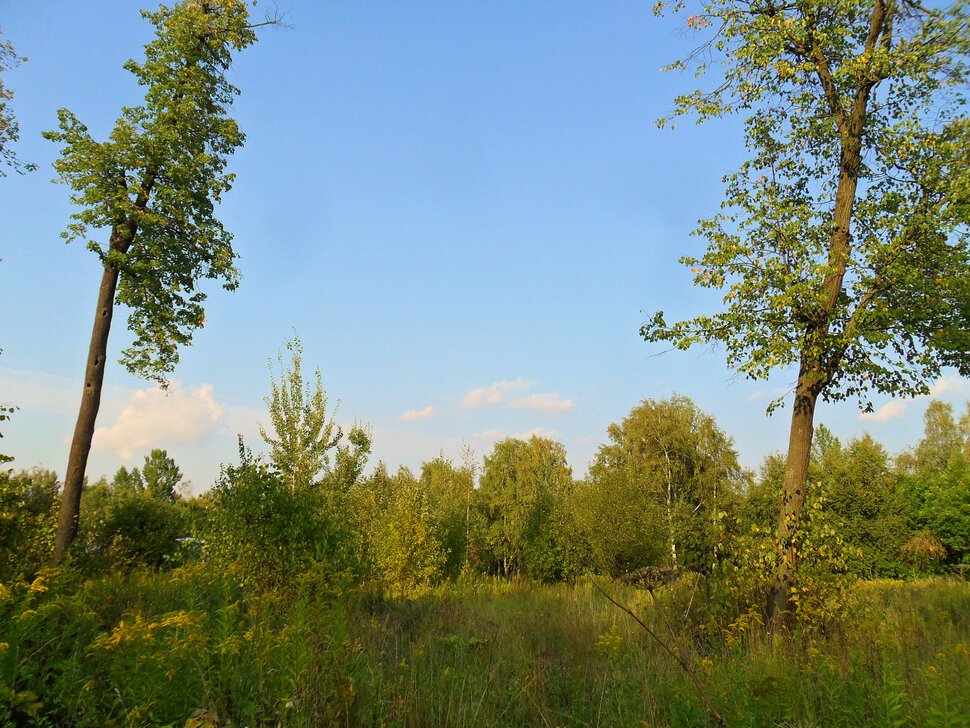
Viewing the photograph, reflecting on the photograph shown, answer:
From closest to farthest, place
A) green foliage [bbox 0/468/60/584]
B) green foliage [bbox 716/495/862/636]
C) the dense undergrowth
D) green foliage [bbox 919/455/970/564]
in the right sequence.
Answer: the dense undergrowth < green foliage [bbox 0/468/60/584] < green foliage [bbox 716/495/862/636] < green foliage [bbox 919/455/970/564]

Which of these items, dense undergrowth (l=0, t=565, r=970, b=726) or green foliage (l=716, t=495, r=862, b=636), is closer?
dense undergrowth (l=0, t=565, r=970, b=726)

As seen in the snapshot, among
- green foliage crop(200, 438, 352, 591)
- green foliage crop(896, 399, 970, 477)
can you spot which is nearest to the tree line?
green foliage crop(200, 438, 352, 591)

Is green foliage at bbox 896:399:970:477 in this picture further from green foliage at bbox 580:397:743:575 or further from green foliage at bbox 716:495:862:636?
green foliage at bbox 716:495:862:636

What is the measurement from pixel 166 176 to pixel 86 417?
6101 millimetres

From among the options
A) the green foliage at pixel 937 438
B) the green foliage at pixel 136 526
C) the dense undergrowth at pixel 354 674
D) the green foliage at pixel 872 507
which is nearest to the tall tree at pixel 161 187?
the green foliage at pixel 136 526

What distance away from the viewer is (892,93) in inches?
444

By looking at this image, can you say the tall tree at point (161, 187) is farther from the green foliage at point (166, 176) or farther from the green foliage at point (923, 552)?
the green foliage at point (923, 552)

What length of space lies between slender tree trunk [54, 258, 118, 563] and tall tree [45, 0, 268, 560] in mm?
24

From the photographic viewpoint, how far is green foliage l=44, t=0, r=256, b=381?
47.6 ft

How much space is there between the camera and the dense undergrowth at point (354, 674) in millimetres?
3678

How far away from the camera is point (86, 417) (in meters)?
13.5

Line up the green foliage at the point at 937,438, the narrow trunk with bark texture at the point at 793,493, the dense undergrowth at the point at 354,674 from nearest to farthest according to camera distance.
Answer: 1. the dense undergrowth at the point at 354,674
2. the narrow trunk with bark texture at the point at 793,493
3. the green foliage at the point at 937,438

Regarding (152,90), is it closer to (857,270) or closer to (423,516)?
(423,516)

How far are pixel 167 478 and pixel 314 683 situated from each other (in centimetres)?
8779
